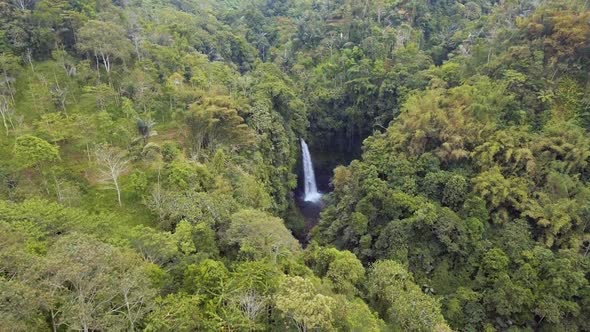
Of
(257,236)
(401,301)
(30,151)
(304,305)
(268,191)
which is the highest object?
(30,151)

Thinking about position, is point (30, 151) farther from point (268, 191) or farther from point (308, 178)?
point (308, 178)

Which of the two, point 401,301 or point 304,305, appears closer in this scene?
point 304,305

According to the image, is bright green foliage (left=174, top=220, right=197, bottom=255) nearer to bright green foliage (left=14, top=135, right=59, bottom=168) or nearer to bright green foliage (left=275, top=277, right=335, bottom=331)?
bright green foliage (left=275, top=277, right=335, bottom=331)

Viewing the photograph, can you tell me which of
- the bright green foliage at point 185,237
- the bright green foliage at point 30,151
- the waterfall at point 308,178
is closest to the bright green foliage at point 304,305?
the bright green foliage at point 185,237

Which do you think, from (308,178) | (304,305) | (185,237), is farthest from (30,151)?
(308,178)

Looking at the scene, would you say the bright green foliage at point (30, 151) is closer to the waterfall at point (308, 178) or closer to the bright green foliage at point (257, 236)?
the bright green foliage at point (257, 236)

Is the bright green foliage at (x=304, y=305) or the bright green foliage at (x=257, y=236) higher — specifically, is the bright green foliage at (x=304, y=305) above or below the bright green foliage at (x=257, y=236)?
above
